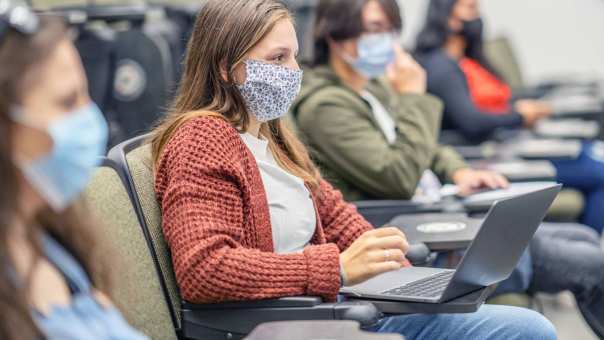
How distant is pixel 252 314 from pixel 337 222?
1.21ft

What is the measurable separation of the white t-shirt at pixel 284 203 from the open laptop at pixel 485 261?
12 centimetres

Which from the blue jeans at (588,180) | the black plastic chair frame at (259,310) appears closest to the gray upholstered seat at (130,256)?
the black plastic chair frame at (259,310)

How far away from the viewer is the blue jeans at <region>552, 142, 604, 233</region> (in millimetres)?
3047

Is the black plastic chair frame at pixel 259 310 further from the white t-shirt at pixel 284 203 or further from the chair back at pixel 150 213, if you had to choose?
the white t-shirt at pixel 284 203

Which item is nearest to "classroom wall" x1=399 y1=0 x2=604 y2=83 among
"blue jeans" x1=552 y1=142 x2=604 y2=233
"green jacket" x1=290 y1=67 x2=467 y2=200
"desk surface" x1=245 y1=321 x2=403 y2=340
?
"blue jeans" x1=552 y1=142 x2=604 y2=233

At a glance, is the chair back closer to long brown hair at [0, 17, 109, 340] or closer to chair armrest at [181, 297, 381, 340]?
chair armrest at [181, 297, 381, 340]

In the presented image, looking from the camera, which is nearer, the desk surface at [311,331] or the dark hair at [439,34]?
the desk surface at [311,331]

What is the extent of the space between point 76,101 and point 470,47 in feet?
9.22

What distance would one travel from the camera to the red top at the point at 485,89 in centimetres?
357

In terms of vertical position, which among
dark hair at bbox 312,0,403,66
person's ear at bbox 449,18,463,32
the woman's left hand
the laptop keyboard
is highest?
dark hair at bbox 312,0,403,66

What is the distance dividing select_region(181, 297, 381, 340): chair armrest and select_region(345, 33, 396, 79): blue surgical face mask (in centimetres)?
101

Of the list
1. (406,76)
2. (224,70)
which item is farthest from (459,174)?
(224,70)

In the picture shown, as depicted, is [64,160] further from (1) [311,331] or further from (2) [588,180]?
(2) [588,180]

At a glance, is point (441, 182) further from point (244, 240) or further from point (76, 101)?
point (76, 101)
